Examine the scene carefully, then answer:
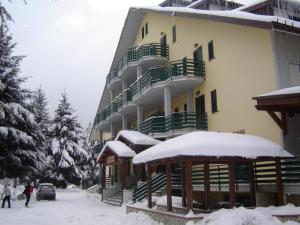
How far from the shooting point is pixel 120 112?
36.9 metres

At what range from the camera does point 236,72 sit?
22.5 metres

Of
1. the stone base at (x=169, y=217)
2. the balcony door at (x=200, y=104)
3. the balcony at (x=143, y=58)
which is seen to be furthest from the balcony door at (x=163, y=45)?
the stone base at (x=169, y=217)

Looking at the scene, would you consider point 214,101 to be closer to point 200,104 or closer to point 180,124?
point 200,104

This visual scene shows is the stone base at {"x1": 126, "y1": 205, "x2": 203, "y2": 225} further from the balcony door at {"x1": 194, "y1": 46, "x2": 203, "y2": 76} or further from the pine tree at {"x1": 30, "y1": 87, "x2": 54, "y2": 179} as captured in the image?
the pine tree at {"x1": 30, "y1": 87, "x2": 54, "y2": 179}

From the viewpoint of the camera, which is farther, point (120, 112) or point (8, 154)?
point (120, 112)

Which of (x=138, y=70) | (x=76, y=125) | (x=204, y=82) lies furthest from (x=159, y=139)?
(x=76, y=125)

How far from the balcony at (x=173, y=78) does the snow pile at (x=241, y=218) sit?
14.0m

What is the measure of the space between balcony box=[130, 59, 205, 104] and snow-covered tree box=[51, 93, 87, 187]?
81.4 feet

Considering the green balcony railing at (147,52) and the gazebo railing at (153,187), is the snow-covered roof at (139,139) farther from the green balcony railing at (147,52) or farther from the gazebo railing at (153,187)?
the green balcony railing at (147,52)

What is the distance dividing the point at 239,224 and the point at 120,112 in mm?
25536

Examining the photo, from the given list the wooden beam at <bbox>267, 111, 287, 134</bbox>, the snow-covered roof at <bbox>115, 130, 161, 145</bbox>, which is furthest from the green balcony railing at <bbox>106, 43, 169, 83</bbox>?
the wooden beam at <bbox>267, 111, 287, 134</bbox>

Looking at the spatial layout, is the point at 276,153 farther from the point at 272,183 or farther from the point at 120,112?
the point at 120,112

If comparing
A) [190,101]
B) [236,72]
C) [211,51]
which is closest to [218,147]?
[236,72]

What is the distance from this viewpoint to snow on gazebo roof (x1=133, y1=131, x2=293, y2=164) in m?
14.1
